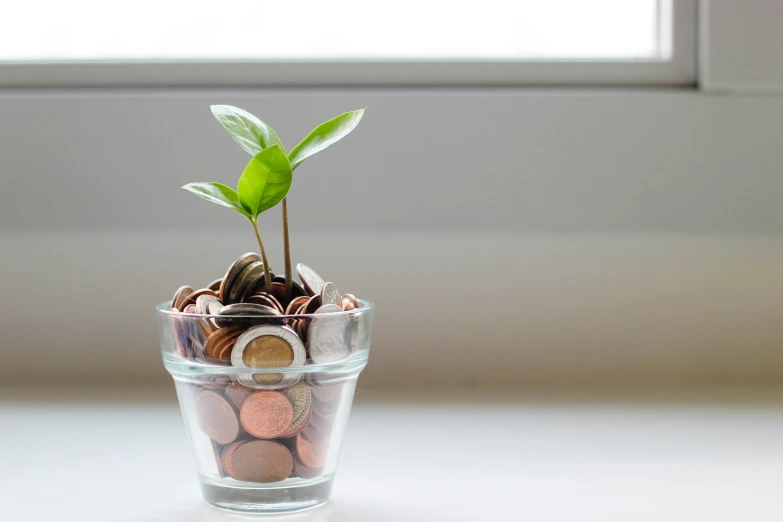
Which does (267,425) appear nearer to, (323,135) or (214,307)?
(214,307)

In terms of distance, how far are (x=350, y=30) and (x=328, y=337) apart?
644mm

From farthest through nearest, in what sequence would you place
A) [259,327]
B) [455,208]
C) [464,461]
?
[455,208], [464,461], [259,327]

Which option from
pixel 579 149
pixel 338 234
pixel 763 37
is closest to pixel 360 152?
pixel 338 234

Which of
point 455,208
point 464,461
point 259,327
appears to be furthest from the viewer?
point 455,208

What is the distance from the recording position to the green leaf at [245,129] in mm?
532

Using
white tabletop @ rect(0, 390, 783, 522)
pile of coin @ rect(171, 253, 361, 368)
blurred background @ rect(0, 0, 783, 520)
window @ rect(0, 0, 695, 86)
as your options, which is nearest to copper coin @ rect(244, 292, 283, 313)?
pile of coin @ rect(171, 253, 361, 368)

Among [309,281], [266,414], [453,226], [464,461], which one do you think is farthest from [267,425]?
[453,226]

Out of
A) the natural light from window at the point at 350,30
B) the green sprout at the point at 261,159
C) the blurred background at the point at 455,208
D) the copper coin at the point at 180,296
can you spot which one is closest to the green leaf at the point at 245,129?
the green sprout at the point at 261,159

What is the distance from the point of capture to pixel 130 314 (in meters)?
1.02

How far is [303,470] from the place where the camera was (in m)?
0.54

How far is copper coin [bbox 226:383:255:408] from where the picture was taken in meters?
0.52

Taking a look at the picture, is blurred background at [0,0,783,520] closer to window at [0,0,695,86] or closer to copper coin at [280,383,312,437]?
window at [0,0,695,86]

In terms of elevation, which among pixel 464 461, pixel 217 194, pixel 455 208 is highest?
pixel 217 194

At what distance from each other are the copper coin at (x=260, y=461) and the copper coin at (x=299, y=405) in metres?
0.01
